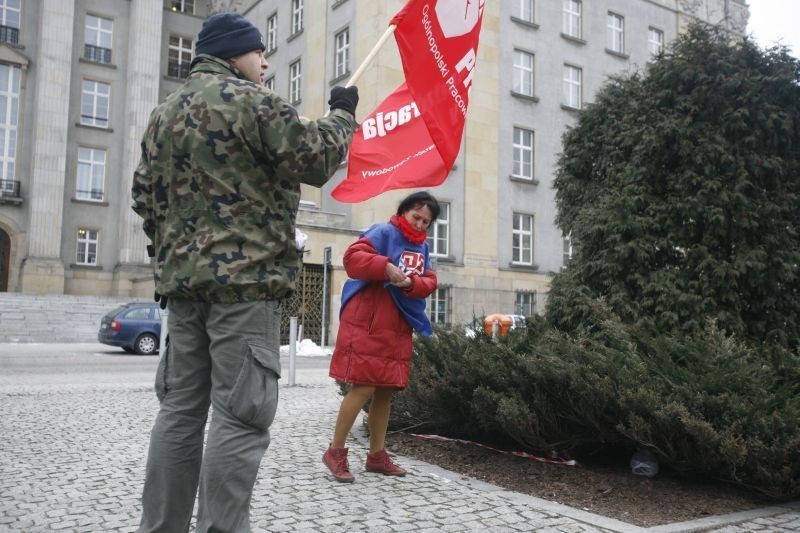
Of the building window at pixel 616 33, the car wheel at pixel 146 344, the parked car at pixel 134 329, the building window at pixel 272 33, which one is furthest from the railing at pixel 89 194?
the building window at pixel 616 33

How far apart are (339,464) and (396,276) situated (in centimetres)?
122

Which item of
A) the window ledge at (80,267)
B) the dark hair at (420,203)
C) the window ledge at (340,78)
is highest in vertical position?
the window ledge at (340,78)

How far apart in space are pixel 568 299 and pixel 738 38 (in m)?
2.94

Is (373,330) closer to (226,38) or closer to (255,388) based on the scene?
(255,388)

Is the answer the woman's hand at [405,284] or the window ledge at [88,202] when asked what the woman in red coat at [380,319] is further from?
the window ledge at [88,202]

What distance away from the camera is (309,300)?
1016 inches

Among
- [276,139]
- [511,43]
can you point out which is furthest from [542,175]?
[276,139]

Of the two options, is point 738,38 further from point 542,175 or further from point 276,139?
point 542,175

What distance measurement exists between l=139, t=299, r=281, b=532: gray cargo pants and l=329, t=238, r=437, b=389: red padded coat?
72.3 inches

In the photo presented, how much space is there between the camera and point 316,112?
30.8m

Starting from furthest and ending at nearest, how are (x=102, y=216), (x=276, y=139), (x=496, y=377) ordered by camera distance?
(x=102, y=216) < (x=496, y=377) < (x=276, y=139)

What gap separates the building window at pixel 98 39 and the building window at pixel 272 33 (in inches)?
316

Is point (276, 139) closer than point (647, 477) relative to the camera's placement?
Yes

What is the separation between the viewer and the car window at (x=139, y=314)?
19969mm
